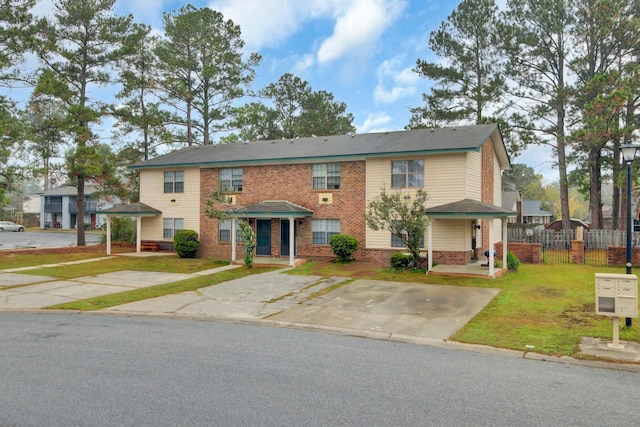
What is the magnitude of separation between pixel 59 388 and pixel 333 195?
55.5ft

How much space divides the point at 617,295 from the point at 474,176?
1310 cm

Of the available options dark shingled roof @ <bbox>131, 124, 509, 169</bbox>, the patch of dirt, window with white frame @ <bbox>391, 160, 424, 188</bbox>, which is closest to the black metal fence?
dark shingled roof @ <bbox>131, 124, 509, 169</bbox>

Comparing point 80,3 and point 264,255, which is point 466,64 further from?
point 80,3

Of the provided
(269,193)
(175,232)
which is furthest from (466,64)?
(175,232)

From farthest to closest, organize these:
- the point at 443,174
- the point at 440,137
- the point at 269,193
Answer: the point at 269,193
the point at 440,137
the point at 443,174

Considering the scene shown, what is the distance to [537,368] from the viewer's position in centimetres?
673

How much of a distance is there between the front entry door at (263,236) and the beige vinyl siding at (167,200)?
396 centimetres

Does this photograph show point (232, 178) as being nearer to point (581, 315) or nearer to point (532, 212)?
point (581, 315)

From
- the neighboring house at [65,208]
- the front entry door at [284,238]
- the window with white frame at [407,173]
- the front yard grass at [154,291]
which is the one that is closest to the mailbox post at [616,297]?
the front yard grass at [154,291]

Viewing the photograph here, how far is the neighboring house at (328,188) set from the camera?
755 inches

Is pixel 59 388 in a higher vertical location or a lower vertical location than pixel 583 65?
lower

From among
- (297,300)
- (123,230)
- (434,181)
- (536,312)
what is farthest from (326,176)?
(123,230)

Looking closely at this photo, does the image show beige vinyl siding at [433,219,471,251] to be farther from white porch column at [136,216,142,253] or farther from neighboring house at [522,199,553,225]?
neighboring house at [522,199,553,225]

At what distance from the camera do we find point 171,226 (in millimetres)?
25812
